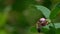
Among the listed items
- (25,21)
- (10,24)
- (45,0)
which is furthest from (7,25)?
(45,0)

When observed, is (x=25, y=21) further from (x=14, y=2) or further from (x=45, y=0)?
(x=45, y=0)

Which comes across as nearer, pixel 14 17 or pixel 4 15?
pixel 4 15

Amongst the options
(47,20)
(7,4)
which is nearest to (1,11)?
(7,4)

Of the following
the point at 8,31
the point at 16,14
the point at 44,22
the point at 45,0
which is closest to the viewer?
the point at 44,22

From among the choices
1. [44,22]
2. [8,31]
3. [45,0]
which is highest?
[8,31]

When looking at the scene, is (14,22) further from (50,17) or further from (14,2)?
(50,17)

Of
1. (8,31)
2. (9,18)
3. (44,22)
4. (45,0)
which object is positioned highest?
(9,18)

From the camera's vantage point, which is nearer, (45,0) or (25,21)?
(45,0)

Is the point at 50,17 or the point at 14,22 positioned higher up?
the point at 14,22

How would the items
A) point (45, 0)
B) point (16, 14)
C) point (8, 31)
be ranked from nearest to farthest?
point (45, 0)
point (8, 31)
point (16, 14)
